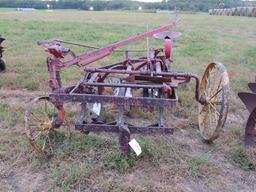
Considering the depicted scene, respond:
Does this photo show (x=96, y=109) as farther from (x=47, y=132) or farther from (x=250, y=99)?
(x=250, y=99)

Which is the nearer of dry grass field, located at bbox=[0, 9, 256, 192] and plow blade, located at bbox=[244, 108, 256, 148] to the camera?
dry grass field, located at bbox=[0, 9, 256, 192]

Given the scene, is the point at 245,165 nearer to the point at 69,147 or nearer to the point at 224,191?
the point at 224,191

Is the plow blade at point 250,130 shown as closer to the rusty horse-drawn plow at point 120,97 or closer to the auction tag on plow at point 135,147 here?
the rusty horse-drawn plow at point 120,97

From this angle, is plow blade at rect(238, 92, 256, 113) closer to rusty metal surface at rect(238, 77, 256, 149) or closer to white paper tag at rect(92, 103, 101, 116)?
rusty metal surface at rect(238, 77, 256, 149)

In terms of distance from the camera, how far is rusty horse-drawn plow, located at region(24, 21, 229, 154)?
3146 millimetres

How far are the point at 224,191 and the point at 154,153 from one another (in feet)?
2.49

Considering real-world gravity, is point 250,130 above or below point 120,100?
below

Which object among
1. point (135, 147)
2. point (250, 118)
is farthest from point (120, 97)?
point (250, 118)

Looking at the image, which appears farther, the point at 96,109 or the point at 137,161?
the point at 96,109

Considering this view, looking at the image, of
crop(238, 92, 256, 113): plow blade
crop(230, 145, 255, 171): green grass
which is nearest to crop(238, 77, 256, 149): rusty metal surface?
crop(238, 92, 256, 113): plow blade

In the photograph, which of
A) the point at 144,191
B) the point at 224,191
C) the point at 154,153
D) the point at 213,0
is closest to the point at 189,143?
the point at 154,153

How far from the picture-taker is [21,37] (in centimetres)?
1086

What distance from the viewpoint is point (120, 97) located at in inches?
123

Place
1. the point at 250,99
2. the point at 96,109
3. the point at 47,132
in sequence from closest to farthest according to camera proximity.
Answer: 1. the point at 250,99
2. the point at 47,132
3. the point at 96,109
